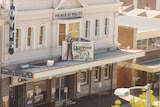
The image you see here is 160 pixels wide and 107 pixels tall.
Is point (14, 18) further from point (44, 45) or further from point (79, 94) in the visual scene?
point (79, 94)

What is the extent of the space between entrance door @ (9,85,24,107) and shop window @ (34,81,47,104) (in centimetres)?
153

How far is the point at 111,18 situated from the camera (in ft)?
137

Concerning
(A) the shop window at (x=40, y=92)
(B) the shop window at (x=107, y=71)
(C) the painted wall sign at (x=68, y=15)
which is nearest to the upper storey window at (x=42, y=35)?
(C) the painted wall sign at (x=68, y=15)

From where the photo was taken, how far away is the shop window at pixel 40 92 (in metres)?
36.3

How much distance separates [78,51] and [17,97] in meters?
5.33

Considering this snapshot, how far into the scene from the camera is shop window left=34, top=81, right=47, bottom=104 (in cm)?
3630

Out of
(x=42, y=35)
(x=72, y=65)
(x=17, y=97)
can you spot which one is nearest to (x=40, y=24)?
(x=42, y=35)

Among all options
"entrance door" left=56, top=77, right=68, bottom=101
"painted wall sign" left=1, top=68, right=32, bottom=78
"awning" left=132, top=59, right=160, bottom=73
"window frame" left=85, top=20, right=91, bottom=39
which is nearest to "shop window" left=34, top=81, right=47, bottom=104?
"entrance door" left=56, top=77, right=68, bottom=101

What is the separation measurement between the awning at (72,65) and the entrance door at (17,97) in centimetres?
218

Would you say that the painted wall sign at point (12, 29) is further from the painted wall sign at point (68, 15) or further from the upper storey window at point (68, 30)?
the upper storey window at point (68, 30)

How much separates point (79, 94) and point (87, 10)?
6.31 meters

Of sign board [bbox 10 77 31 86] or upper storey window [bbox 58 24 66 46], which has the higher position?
upper storey window [bbox 58 24 66 46]

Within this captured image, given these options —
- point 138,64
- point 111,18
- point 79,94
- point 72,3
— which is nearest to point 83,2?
point 72,3

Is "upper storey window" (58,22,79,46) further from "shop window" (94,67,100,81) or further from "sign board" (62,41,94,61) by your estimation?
"shop window" (94,67,100,81)
